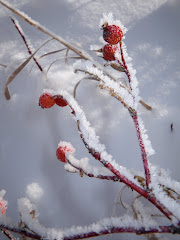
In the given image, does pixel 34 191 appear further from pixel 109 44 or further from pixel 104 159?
pixel 109 44

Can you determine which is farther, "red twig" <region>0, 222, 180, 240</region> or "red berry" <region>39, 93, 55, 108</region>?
"red berry" <region>39, 93, 55, 108</region>

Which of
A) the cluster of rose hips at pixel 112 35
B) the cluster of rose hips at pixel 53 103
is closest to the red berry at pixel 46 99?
the cluster of rose hips at pixel 53 103

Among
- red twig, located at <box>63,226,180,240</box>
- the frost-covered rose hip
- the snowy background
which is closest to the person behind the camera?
red twig, located at <box>63,226,180,240</box>

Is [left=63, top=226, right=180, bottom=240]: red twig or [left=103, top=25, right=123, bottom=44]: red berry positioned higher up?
[left=103, top=25, right=123, bottom=44]: red berry

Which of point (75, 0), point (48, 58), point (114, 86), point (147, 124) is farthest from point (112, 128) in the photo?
point (75, 0)

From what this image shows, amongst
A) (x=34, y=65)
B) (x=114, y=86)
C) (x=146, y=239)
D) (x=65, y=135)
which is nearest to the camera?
(x=114, y=86)

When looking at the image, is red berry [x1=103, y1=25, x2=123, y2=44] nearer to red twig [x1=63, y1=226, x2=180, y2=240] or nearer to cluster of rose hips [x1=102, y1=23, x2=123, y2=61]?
cluster of rose hips [x1=102, y1=23, x2=123, y2=61]

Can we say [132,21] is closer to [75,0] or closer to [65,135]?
[75,0]

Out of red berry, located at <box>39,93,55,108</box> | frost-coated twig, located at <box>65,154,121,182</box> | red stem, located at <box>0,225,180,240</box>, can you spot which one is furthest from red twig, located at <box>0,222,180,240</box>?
red berry, located at <box>39,93,55,108</box>

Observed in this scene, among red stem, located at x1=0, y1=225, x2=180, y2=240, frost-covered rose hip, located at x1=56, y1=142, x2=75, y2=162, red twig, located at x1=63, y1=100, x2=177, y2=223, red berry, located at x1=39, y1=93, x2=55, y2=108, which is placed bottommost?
red stem, located at x1=0, y1=225, x2=180, y2=240
